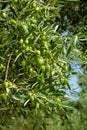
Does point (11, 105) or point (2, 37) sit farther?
point (11, 105)

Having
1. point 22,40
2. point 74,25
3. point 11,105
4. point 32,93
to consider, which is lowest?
point 74,25

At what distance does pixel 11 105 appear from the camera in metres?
4.05

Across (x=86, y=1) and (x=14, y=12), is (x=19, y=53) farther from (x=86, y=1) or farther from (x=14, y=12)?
(x=86, y=1)

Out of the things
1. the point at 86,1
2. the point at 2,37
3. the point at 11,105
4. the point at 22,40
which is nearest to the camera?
the point at 22,40

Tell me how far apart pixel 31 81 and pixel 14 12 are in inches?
25.6

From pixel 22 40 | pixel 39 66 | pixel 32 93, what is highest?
pixel 22 40

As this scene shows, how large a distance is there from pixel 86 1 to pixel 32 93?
3836 mm

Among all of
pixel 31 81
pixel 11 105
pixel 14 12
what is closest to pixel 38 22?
pixel 14 12

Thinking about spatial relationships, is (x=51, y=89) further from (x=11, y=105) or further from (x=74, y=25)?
(x=74, y=25)

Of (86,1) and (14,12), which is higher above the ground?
(14,12)

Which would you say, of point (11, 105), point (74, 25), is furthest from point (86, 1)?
point (11, 105)

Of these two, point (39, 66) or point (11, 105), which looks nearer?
point (39, 66)

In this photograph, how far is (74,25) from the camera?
712 centimetres

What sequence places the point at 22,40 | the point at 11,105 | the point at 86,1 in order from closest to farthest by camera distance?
the point at 22,40 → the point at 11,105 → the point at 86,1
